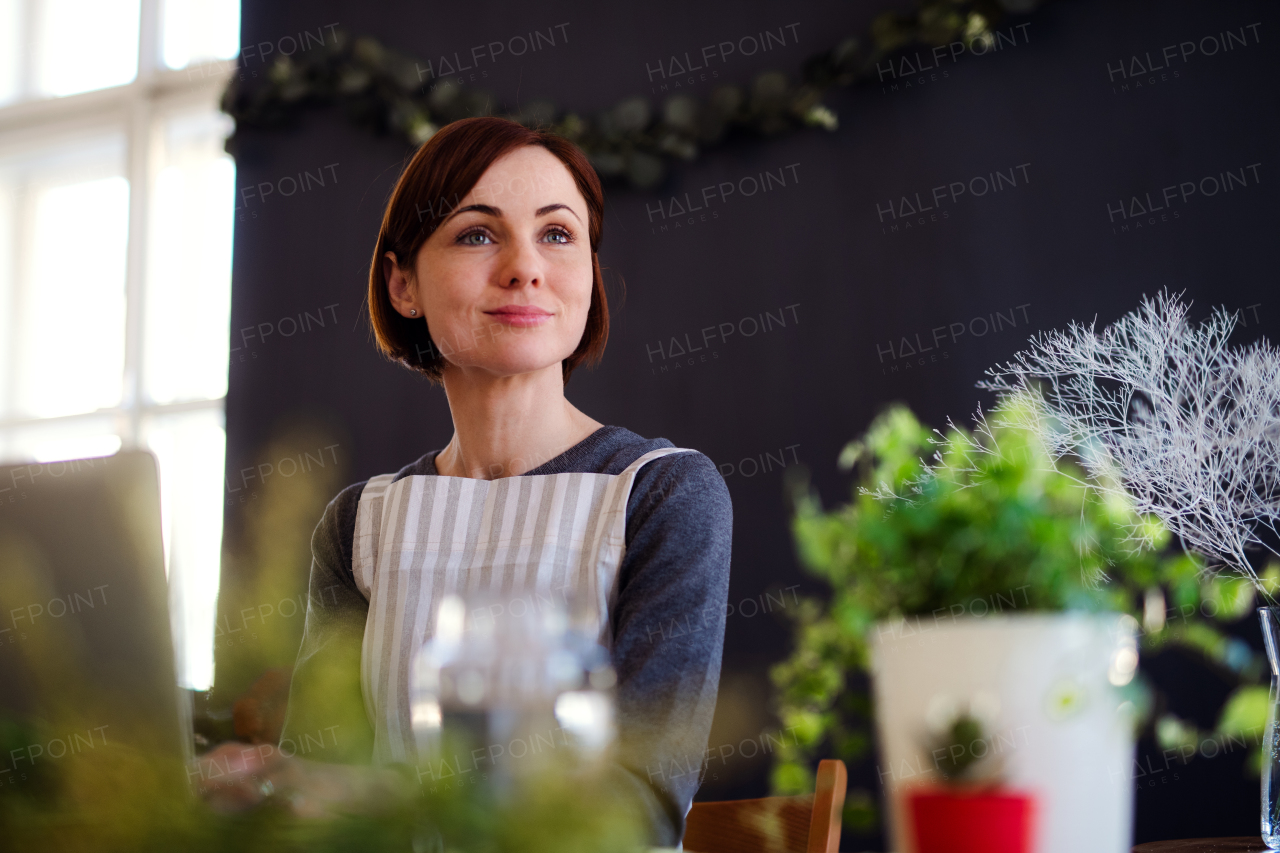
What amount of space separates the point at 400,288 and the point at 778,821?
81 centimetres

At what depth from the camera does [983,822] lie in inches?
14.5

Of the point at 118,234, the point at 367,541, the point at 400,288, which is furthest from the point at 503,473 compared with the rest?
the point at 118,234

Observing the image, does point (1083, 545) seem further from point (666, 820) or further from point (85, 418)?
point (85, 418)

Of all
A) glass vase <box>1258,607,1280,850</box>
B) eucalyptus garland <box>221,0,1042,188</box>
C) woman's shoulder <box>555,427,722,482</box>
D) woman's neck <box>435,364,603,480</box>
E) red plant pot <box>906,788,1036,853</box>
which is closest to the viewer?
red plant pot <box>906,788,1036,853</box>

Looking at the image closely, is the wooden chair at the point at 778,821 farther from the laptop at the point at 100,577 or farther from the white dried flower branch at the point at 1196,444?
the laptop at the point at 100,577

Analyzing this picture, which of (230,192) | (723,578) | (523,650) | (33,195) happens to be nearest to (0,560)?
(523,650)

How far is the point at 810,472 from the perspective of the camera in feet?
7.72

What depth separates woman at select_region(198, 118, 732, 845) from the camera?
1.11 meters

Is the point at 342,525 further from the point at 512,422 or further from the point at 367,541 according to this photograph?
the point at 512,422

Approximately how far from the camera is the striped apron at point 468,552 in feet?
3.73

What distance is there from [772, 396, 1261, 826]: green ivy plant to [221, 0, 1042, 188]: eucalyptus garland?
2064 mm

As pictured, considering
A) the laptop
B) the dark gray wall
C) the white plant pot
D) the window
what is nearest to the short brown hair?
the laptop

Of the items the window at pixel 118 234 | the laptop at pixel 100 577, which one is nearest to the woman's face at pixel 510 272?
the laptop at pixel 100 577

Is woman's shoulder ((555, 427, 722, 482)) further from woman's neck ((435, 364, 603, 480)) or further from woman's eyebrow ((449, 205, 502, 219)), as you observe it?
woman's eyebrow ((449, 205, 502, 219))
